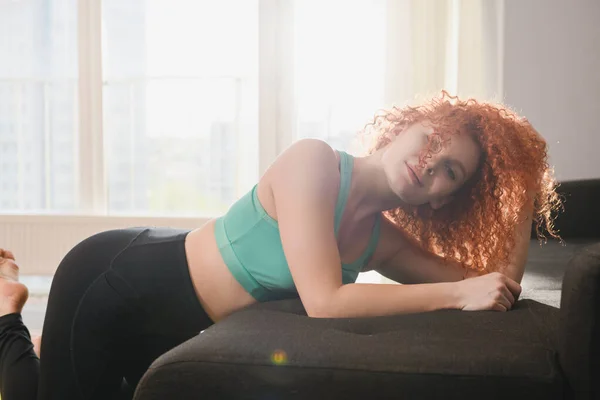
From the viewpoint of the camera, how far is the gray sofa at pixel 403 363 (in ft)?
→ 2.70

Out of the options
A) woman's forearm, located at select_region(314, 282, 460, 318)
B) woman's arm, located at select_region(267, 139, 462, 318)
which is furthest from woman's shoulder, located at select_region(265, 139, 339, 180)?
woman's forearm, located at select_region(314, 282, 460, 318)

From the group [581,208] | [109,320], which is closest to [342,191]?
[109,320]

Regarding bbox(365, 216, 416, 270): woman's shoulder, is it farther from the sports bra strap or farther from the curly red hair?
the sports bra strap

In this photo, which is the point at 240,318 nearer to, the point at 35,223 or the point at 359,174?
the point at 359,174

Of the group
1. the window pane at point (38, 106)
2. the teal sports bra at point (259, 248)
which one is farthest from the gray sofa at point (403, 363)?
the window pane at point (38, 106)

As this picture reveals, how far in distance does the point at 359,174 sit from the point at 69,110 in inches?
129

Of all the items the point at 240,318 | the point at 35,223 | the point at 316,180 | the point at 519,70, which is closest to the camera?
the point at 240,318

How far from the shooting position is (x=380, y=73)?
151 inches

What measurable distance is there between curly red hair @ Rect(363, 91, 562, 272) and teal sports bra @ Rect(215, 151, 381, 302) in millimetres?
198

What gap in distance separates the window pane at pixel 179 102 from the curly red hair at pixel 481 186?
262 cm

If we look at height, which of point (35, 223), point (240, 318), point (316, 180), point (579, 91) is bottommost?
point (35, 223)

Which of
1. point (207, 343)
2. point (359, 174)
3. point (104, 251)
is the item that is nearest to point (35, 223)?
point (104, 251)

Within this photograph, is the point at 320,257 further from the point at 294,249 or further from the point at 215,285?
the point at 215,285

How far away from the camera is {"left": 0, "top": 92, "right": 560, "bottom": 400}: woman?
1.25 metres
